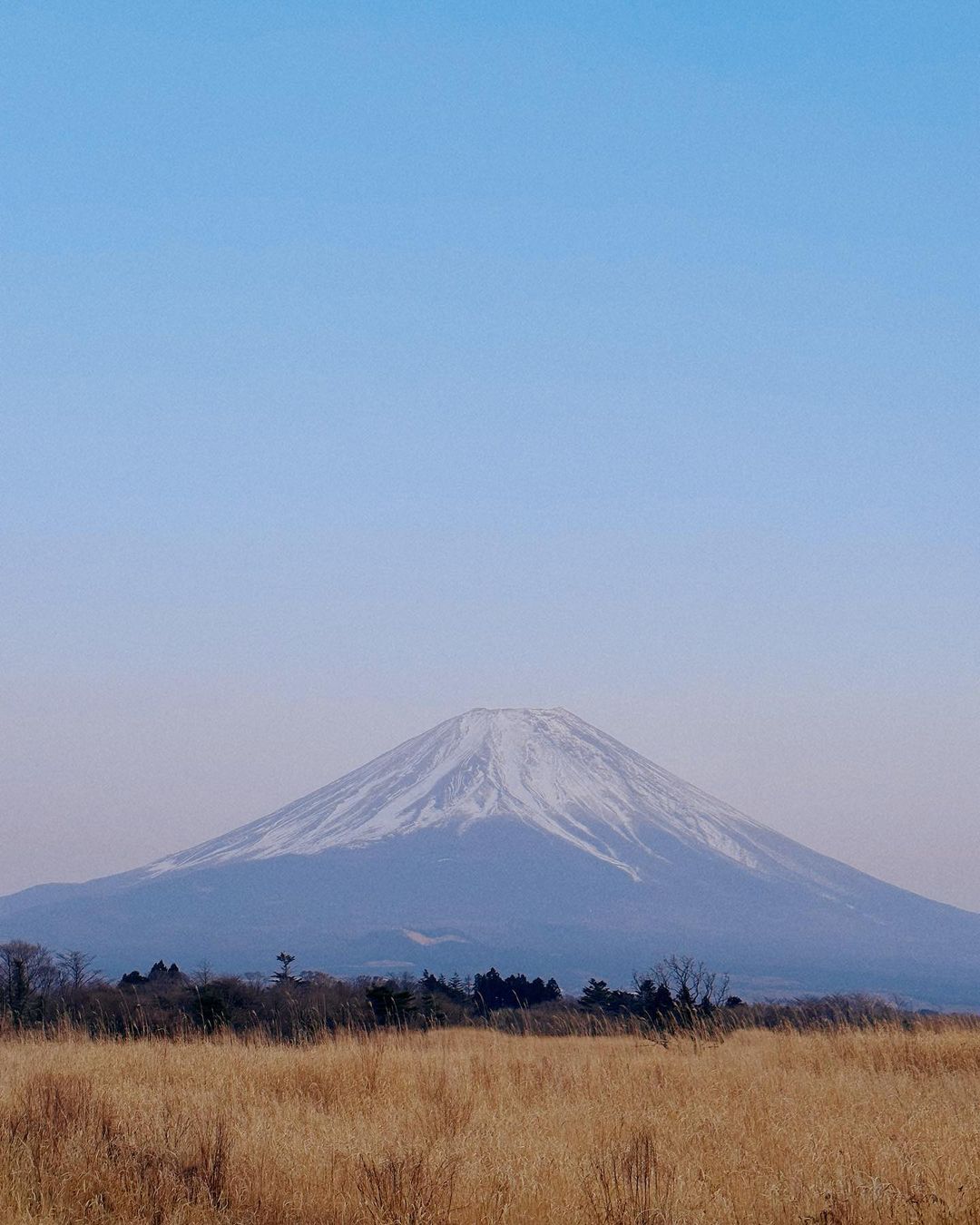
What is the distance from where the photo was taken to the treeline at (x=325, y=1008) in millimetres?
17703

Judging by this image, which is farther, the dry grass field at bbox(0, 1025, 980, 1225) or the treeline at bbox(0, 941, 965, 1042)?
the treeline at bbox(0, 941, 965, 1042)

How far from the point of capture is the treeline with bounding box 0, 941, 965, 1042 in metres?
17.7

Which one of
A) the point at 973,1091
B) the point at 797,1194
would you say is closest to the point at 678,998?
the point at 973,1091

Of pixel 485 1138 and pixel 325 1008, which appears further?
pixel 325 1008

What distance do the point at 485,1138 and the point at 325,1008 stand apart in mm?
13064

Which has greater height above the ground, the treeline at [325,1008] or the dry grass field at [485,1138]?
the dry grass field at [485,1138]

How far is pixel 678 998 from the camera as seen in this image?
18766 millimetres

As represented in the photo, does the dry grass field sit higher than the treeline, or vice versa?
the dry grass field

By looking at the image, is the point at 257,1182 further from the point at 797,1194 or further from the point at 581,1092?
the point at 581,1092

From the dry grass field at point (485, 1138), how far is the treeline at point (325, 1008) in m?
4.07

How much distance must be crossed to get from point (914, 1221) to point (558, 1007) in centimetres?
2414

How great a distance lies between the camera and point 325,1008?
20.3 m

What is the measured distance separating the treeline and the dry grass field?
4.07 metres

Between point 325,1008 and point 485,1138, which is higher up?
point 485,1138
